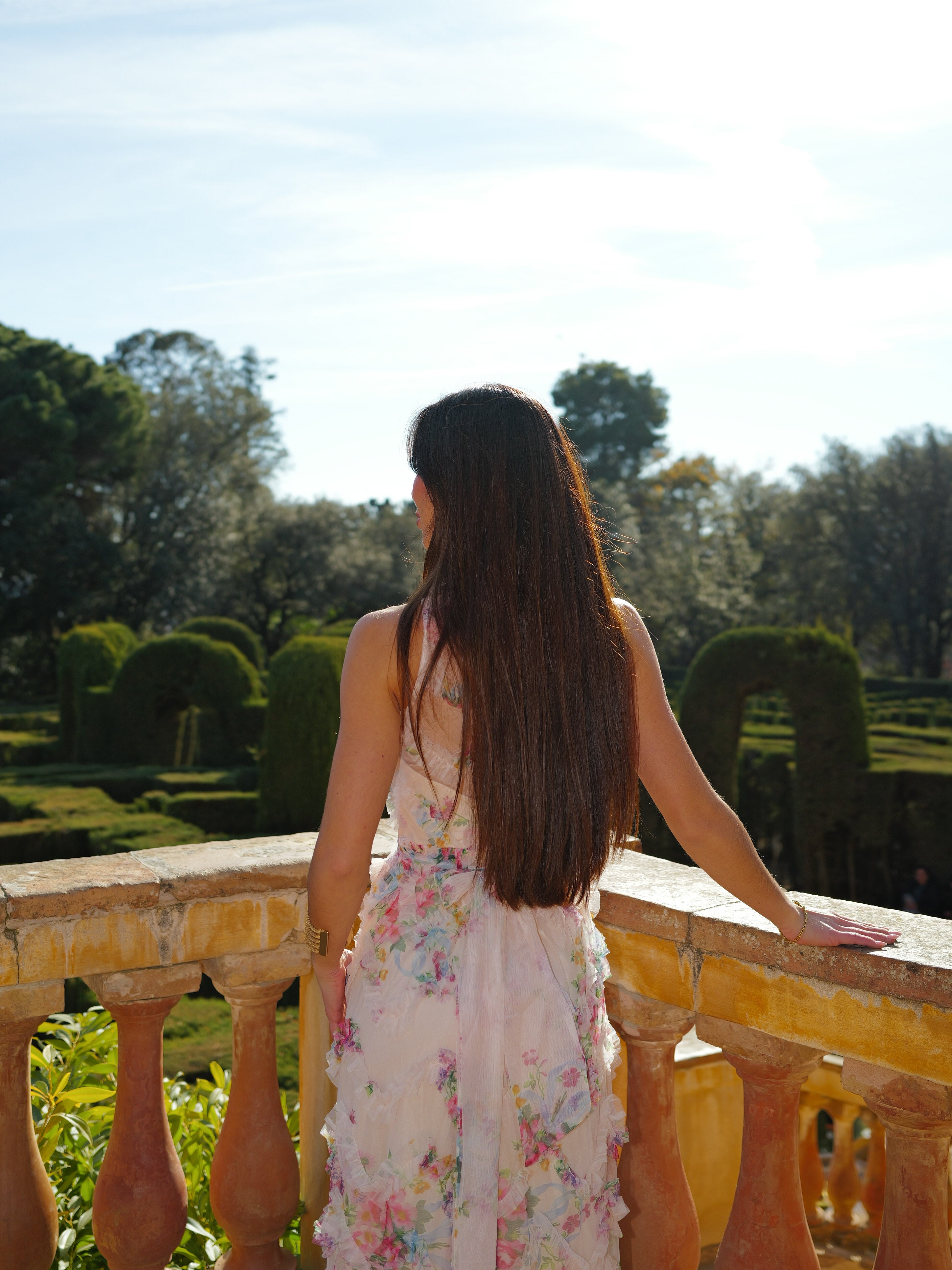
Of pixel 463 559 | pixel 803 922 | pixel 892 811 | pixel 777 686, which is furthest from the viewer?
pixel 892 811

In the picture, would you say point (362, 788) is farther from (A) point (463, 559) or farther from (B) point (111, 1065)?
(B) point (111, 1065)

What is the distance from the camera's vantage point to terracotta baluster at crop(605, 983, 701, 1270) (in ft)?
6.13

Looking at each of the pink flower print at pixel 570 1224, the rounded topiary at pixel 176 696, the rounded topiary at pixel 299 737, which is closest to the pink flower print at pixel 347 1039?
the pink flower print at pixel 570 1224

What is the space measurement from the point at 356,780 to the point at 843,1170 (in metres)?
2.85

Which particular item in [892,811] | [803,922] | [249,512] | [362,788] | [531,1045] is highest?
[249,512]

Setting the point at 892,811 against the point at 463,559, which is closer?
the point at 463,559

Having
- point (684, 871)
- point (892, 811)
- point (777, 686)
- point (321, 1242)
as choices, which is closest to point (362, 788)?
point (321, 1242)

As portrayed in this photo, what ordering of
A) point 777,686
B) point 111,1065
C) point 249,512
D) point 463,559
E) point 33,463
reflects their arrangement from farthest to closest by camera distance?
point 249,512
point 33,463
point 777,686
point 111,1065
point 463,559

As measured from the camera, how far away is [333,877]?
63.4 inches

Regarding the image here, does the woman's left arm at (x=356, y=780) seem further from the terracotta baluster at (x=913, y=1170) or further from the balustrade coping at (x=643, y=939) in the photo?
the terracotta baluster at (x=913, y=1170)

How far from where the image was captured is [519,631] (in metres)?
1.51

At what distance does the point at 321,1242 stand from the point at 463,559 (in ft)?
3.44

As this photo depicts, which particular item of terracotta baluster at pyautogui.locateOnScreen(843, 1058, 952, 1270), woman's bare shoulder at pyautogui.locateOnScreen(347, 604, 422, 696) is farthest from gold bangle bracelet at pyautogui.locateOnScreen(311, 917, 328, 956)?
terracotta baluster at pyautogui.locateOnScreen(843, 1058, 952, 1270)

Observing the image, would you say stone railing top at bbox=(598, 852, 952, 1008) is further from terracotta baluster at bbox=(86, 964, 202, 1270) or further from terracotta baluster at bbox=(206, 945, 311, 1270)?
terracotta baluster at bbox=(86, 964, 202, 1270)
